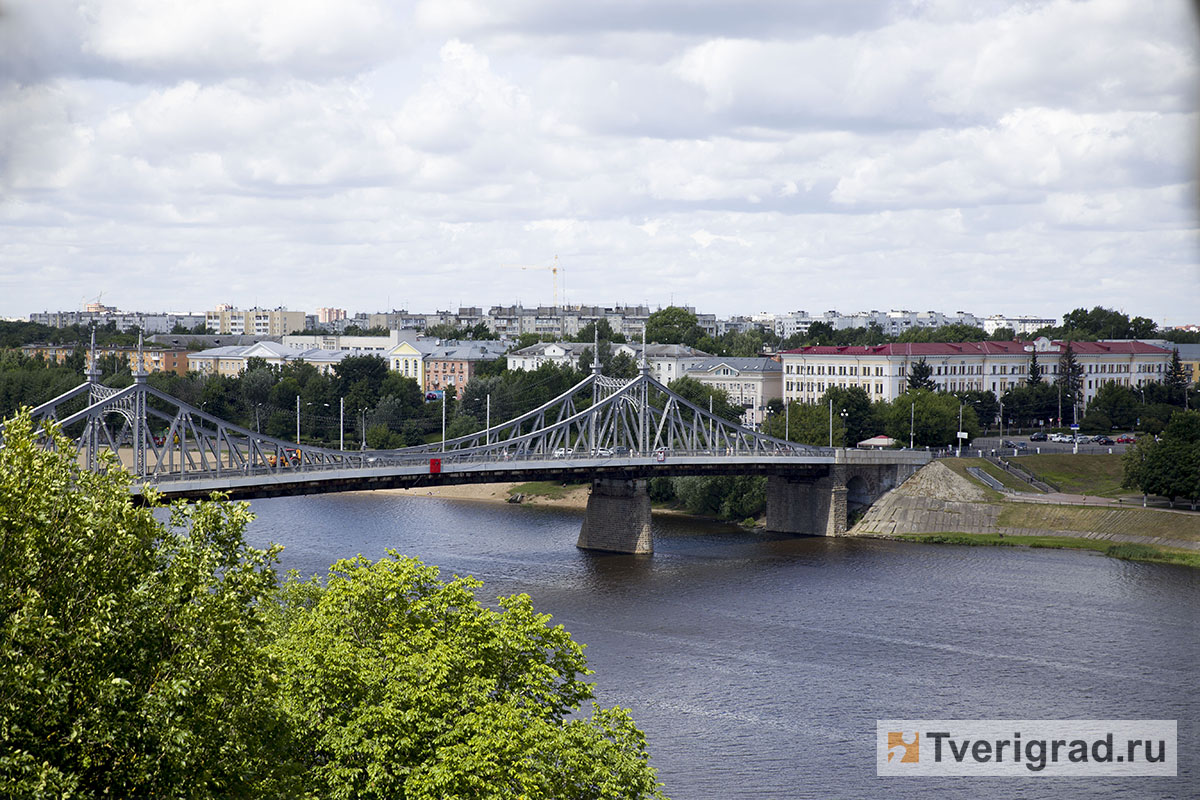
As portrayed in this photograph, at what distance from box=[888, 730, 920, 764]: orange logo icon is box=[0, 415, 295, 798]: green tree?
13163 mm

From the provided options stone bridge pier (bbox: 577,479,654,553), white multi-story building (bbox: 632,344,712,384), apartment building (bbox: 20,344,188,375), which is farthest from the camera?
apartment building (bbox: 20,344,188,375)

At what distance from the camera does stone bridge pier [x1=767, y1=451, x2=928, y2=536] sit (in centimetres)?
4459

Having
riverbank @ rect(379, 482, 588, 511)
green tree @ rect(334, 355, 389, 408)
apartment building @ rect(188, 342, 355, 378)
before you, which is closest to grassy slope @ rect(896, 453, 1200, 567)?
riverbank @ rect(379, 482, 588, 511)

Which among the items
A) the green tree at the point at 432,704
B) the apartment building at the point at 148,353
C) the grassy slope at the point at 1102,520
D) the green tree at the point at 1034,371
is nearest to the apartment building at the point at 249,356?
the apartment building at the point at 148,353

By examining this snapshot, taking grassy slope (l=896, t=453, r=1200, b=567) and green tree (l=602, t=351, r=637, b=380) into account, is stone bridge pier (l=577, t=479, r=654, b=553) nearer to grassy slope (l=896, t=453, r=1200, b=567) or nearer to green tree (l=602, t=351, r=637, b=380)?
grassy slope (l=896, t=453, r=1200, b=567)

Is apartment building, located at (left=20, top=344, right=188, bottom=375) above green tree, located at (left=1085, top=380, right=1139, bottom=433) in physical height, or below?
above

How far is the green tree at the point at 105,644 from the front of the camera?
704cm

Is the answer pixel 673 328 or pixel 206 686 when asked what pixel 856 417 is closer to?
pixel 673 328

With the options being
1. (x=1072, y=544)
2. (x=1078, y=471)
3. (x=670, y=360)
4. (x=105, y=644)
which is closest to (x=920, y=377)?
(x=1078, y=471)

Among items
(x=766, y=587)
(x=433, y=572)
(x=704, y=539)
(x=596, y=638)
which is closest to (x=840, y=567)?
(x=766, y=587)

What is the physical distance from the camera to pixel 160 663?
A: 7680 millimetres

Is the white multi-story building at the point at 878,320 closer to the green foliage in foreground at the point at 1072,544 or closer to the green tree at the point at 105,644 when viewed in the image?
the green foliage in foreground at the point at 1072,544

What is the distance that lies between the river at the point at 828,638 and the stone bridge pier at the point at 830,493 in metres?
1.97

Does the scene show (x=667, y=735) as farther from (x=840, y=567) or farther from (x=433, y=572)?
(x=840, y=567)
